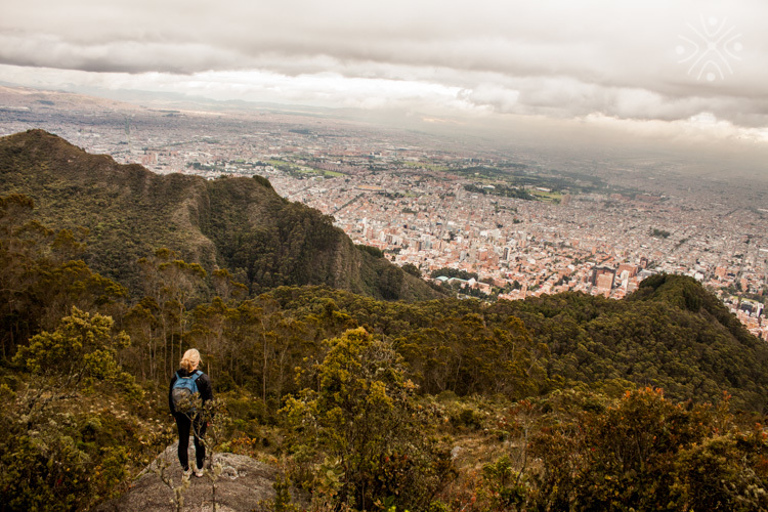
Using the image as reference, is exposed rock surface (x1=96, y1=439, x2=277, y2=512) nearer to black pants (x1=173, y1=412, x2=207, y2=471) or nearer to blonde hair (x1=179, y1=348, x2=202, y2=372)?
black pants (x1=173, y1=412, x2=207, y2=471)

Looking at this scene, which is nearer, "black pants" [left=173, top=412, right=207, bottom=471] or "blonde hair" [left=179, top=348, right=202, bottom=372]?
"blonde hair" [left=179, top=348, right=202, bottom=372]

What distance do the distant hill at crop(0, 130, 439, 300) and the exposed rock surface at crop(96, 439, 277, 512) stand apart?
26.2 m

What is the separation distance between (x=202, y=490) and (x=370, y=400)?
2.19m

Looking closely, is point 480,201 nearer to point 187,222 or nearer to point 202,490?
point 187,222

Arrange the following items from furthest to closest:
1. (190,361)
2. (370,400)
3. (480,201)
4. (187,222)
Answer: (480,201), (187,222), (370,400), (190,361)

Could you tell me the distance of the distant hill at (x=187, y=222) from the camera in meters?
30.2

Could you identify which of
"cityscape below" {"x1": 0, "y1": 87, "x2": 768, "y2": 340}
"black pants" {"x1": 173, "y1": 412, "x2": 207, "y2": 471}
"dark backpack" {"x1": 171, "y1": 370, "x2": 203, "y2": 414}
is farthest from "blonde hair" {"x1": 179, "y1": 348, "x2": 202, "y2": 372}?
"cityscape below" {"x1": 0, "y1": 87, "x2": 768, "y2": 340}

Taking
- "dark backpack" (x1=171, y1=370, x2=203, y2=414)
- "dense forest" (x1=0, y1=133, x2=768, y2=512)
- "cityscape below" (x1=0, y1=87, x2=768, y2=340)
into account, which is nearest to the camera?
"dense forest" (x1=0, y1=133, x2=768, y2=512)

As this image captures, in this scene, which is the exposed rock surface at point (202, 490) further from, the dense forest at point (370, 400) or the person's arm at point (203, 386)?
the person's arm at point (203, 386)

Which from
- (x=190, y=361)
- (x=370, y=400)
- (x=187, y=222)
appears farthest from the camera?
(x=187, y=222)

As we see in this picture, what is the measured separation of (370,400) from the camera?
4.74 meters

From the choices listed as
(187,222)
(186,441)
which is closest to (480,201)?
(187,222)

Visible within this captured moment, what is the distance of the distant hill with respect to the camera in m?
30.2

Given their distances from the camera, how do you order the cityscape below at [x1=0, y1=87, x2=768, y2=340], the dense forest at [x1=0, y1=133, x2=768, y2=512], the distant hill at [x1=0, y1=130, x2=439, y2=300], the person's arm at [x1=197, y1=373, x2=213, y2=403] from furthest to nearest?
the cityscape below at [x1=0, y1=87, x2=768, y2=340], the distant hill at [x1=0, y1=130, x2=439, y2=300], the person's arm at [x1=197, y1=373, x2=213, y2=403], the dense forest at [x1=0, y1=133, x2=768, y2=512]
